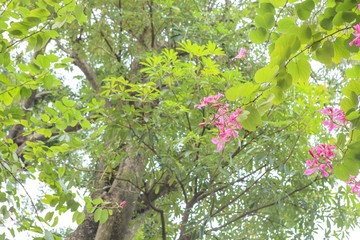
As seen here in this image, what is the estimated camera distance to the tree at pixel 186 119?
92 cm

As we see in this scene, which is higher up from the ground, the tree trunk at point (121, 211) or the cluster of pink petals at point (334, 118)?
the tree trunk at point (121, 211)

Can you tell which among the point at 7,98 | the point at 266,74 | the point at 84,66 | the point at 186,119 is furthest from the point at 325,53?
the point at 84,66

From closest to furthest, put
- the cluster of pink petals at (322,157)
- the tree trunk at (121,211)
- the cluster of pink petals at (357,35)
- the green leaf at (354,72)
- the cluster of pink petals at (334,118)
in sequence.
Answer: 1. the cluster of pink petals at (357,35)
2. the green leaf at (354,72)
3. the cluster of pink petals at (334,118)
4. the cluster of pink petals at (322,157)
5. the tree trunk at (121,211)

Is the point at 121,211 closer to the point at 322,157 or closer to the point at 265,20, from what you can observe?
the point at 322,157

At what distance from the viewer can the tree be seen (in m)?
0.92

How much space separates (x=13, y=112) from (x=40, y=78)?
16 cm

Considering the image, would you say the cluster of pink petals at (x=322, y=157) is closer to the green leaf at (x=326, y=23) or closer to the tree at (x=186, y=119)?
the tree at (x=186, y=119)

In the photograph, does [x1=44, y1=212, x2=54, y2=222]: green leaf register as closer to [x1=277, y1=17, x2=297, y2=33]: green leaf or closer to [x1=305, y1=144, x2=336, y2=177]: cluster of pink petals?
[x1=305, y1=144, x2=336, y2=177]: cluster of pink petals

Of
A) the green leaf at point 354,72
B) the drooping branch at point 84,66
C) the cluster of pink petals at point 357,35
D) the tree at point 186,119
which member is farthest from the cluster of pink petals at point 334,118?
the drooping branch at point 84,66

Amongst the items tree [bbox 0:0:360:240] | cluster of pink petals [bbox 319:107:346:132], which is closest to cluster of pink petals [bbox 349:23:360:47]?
tree [bbox 0:0:360:240]

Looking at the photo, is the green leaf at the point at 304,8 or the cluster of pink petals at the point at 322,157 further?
the cluster of pink petals at the point at 322,157

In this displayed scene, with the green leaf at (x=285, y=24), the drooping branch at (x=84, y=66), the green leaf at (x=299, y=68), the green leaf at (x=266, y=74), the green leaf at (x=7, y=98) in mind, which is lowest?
the green leaf at (x=266, y=74)

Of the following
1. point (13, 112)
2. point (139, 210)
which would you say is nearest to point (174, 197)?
point (139, 210)

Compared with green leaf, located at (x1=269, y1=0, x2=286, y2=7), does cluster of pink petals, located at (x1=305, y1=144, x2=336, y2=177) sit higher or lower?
higher
